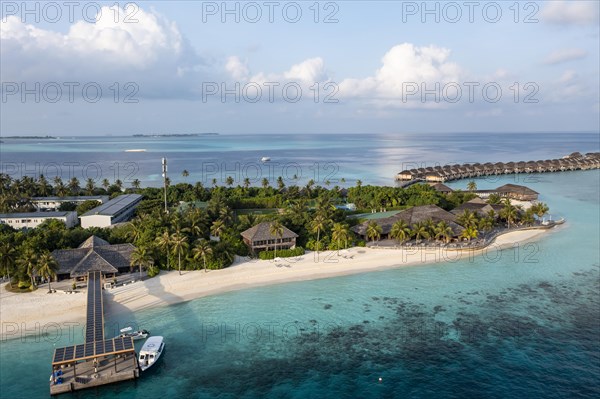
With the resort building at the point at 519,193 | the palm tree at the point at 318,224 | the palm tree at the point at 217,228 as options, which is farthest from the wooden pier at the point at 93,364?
the resort building at the point at 519,193

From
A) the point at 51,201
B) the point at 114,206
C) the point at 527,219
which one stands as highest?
the point at 51,201

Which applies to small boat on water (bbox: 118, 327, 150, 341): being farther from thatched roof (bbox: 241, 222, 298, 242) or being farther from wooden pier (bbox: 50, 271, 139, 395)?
thatched roof (bbox: 241, 222, 298, 242)

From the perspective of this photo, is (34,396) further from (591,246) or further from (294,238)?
(591,246)

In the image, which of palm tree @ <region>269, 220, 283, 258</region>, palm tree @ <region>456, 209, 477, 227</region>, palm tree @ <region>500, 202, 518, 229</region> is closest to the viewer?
palm tree @ <region>269, 220, 283, 258</region>

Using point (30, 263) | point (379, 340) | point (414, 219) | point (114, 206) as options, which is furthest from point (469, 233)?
point (114, 206)

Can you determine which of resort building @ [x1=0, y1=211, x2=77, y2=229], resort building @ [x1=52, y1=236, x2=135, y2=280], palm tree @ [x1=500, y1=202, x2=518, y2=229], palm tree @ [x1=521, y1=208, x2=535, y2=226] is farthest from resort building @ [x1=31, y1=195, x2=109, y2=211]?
palm tree @ [x1=521, y1=208, x2=535, y2=226]

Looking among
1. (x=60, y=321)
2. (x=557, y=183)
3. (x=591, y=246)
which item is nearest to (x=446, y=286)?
(x=591, y=246)

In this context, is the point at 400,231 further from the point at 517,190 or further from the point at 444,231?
the point at 517,190
